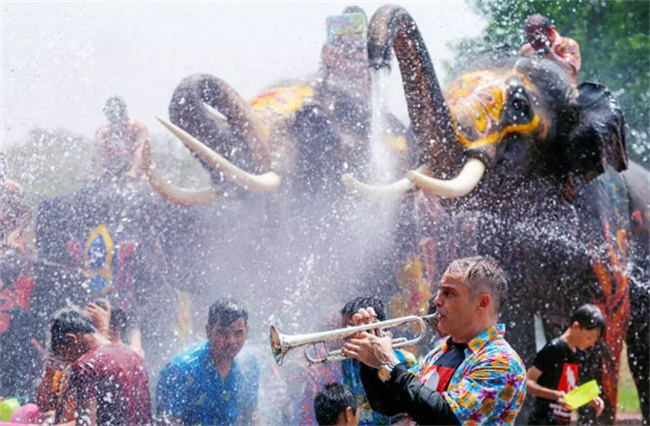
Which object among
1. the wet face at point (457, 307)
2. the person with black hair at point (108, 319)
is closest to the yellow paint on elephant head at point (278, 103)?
the person with black hair at point (108, 319)

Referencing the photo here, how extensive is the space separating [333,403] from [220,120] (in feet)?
13.1

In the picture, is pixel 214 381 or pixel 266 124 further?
pixel 266 124

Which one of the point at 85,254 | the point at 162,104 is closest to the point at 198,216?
the point at 85,254

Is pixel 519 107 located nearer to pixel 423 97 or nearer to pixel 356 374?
pixel 423 97

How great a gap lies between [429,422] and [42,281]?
5414mm

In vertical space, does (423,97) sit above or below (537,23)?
below

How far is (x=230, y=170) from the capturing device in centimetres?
671

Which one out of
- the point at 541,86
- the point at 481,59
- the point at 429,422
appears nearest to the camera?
the point at 429,422

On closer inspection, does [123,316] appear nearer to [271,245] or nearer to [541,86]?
[271,245]

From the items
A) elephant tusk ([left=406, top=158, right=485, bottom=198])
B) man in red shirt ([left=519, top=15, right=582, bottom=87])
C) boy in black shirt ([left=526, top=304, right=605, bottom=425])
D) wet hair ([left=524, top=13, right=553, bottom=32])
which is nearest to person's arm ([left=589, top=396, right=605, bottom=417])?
boy in black shirt ([left=526, top=304, right=605, bottom=425])

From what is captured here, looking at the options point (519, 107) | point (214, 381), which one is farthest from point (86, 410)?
point (519, 107)

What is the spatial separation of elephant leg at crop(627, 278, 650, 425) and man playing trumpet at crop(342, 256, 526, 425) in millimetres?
5050

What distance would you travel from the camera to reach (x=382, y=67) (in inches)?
246

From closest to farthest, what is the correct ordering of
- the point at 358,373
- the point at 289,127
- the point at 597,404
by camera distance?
the point at 358,373 → the point at 597,404 → the point at 289,127
